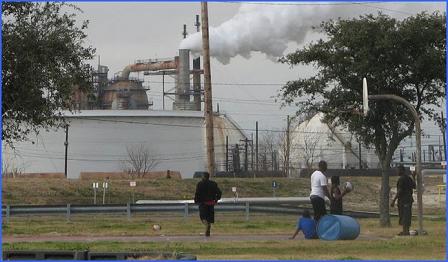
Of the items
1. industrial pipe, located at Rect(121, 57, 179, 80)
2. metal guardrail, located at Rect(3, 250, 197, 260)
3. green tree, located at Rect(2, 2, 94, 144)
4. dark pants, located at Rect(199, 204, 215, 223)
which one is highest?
industrial pipe, located at Rect(121, 57, 179, 80)

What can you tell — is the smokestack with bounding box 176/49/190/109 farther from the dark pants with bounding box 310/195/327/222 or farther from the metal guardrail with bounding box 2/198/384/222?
the dark pants with bounding box 310/195/327/222

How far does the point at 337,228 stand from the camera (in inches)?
594

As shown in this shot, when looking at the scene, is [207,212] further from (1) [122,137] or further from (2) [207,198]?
(1) [122,137]

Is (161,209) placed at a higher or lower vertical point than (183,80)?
lower

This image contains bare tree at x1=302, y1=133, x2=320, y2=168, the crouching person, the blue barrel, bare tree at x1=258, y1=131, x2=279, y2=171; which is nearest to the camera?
the blue barrel

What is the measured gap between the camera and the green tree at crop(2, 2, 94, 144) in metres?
14.6

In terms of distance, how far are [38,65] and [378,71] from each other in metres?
9.54

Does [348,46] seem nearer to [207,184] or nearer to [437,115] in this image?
[437,115]

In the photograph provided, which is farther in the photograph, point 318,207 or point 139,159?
point 139,159

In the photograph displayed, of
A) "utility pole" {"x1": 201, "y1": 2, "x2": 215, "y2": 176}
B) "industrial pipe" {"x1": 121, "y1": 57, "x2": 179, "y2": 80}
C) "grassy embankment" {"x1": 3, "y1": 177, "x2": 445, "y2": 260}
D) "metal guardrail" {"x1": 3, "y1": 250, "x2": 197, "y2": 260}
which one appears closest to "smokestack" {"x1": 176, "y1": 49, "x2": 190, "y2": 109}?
"industrial pipe" {"x1": 121, "y1": 57, "x2": 179, "y2": 80}

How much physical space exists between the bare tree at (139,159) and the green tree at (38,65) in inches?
2640

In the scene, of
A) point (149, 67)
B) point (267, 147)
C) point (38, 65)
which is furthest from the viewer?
point (267, 147)

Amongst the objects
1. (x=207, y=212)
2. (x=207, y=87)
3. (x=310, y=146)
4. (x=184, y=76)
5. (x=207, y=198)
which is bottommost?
(x=207, y=212)

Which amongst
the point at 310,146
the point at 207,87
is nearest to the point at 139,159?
the point at 310,146
